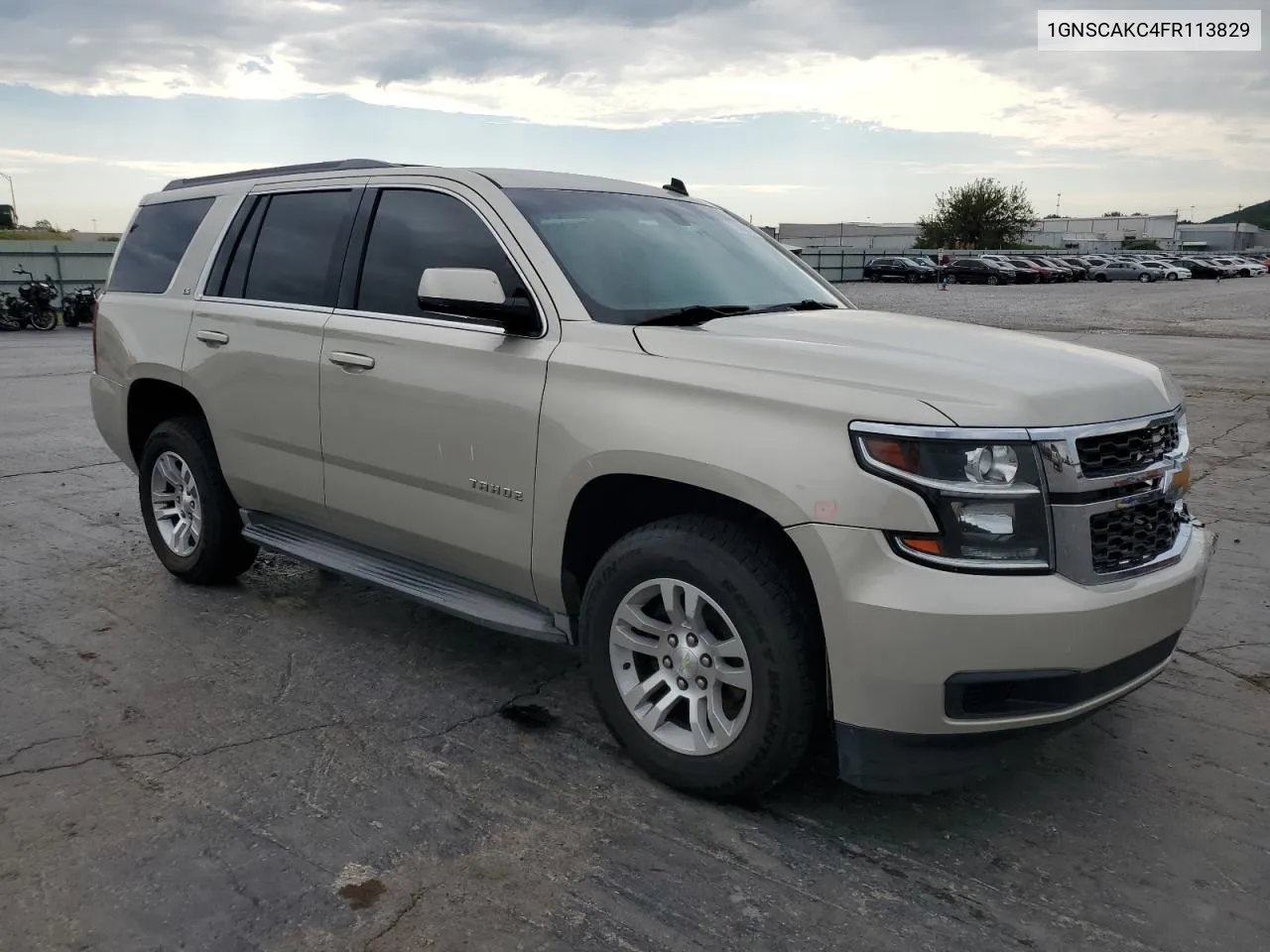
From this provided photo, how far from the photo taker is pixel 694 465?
3.10 meters

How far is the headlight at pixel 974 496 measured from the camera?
2770 millimetres

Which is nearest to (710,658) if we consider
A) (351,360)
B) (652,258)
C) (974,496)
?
(974,496)

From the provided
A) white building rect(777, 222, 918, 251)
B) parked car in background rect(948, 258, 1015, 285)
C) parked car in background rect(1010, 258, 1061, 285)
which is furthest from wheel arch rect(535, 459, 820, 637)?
white building rect(777, 222, 918, 251)

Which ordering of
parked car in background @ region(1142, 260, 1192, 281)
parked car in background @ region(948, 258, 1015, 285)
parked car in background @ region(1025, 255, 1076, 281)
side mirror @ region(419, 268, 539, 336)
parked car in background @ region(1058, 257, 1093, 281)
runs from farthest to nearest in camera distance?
parked car in background @ region(1058, 257, 1093, 281)
parked car in background @ region(1025, 255, 1076, 281)
parked car in background @ region(1142, 260, 1192, 281)
parked car in background @ region(948, 258, 1015, 285)
side mirror @ region(419, 268, 539, 336)

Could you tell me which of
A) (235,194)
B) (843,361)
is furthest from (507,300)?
(235,194)

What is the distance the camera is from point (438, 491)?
3.89m

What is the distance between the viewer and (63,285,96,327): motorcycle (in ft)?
78.5

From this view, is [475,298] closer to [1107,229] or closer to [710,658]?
[710,658]

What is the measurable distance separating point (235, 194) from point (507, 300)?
7.17 feet

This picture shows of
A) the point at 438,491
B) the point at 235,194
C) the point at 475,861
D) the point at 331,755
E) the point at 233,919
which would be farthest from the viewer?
the point at 235,194

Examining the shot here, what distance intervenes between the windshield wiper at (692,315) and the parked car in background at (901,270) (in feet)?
173

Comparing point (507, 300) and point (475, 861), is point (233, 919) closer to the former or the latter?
point (475, 861)

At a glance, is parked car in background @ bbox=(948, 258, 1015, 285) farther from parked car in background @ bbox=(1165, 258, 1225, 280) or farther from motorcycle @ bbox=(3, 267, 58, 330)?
motorcycle @ bbox=(3, 267, 58, 330)

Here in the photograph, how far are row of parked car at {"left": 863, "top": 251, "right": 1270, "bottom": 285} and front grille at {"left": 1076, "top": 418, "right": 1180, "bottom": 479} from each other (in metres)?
50.3
